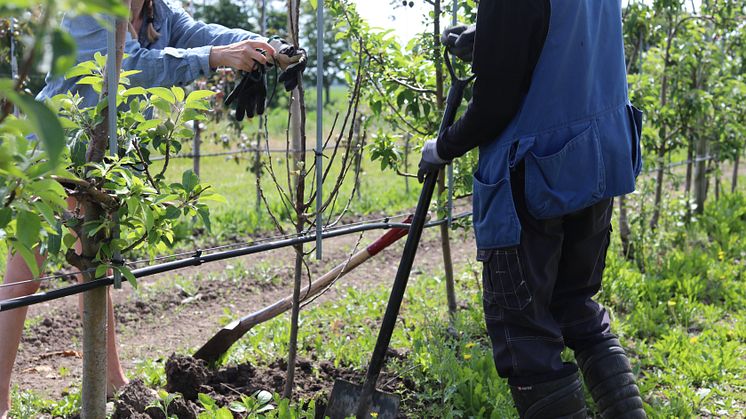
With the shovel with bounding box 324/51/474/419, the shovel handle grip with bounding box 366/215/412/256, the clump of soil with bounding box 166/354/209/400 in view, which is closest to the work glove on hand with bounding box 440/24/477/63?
the shovel with bounding box 324/51/474/419

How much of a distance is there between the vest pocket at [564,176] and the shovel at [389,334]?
469 mm

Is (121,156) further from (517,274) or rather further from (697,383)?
(697,383)

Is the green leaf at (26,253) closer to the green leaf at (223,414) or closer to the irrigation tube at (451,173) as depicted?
the green leaf at (223,414)

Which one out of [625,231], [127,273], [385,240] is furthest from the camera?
[625,231]

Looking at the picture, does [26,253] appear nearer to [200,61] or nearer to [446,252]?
[200,61]

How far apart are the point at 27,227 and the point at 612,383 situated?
1.87 metres

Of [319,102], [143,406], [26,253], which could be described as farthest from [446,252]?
[26,253]

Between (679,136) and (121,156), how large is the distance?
4.94 metres

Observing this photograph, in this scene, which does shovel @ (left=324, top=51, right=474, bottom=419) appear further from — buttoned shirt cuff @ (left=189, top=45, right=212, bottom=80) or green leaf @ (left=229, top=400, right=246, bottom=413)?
buttoned shirt cuff @ (left=189, top=45, right=212, bottom=80)

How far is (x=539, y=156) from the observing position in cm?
233

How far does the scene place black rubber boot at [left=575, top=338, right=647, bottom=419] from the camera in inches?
101

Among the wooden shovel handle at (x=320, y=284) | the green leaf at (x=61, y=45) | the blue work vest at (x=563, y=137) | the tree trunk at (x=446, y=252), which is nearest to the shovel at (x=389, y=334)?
the blue work vest at (x=563, y=137)

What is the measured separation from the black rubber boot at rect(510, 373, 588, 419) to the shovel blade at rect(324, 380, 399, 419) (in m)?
0.55

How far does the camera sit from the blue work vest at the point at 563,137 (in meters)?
2.29
